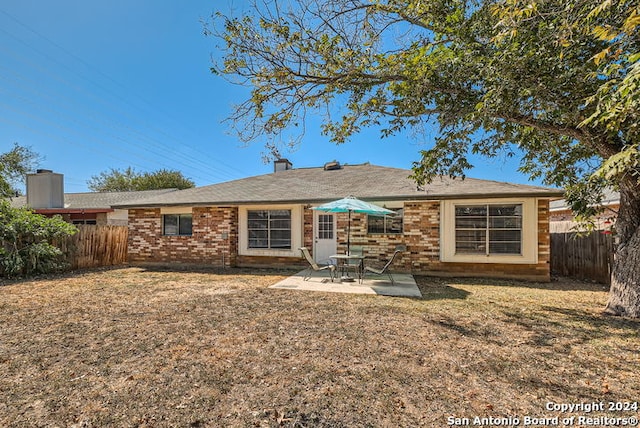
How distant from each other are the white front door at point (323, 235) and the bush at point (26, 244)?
334 inches

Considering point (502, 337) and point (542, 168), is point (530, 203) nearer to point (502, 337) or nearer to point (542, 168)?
point (542, 168)

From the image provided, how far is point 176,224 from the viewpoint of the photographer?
1192cm

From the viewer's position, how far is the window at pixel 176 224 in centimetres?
1185

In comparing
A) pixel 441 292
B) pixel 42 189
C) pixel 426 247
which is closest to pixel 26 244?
pixel 42 189

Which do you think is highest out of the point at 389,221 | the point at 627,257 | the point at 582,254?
the point at 389,221

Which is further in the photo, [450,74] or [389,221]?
[389,221]

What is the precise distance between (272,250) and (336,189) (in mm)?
3295

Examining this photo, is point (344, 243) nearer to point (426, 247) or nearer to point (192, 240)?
point (426, 247)

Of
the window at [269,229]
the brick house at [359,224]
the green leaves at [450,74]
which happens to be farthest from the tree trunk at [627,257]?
the window at [269,229]

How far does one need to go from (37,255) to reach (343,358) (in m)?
10.8

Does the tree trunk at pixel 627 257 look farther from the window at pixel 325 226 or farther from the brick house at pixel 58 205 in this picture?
the brick house at pixel 58 205

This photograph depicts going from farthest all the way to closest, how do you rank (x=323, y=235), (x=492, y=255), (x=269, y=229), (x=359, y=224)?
(x=269, y=229) < (x=323, y=235) < (x=359, y=224) < (x=492, y=255)

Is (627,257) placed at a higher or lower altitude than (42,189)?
lower

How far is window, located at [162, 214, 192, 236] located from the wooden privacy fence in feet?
6.79
